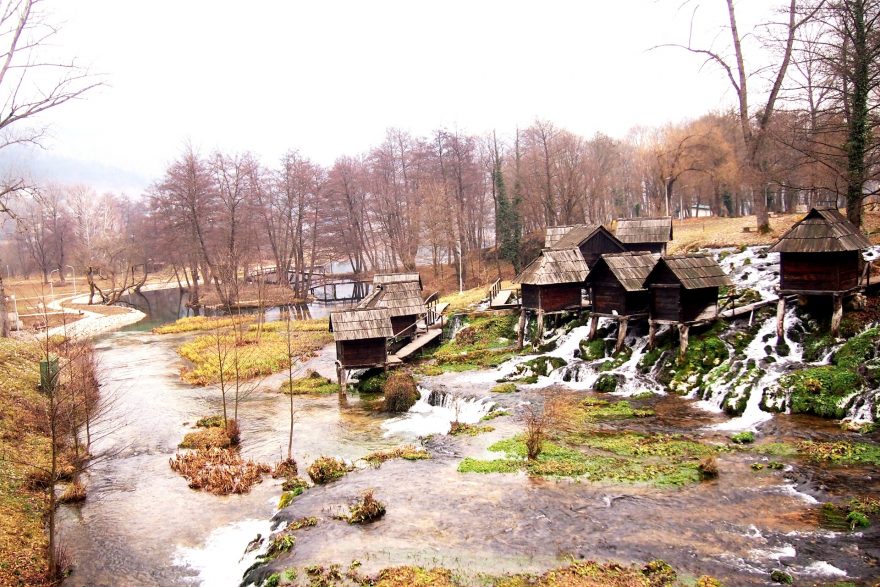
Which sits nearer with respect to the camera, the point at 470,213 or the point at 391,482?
the point at 391,482

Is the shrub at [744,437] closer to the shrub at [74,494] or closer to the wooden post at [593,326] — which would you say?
the wooden post at [593,326]

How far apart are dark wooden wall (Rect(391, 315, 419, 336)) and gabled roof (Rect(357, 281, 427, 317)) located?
1.97 feet

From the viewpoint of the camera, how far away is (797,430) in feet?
51.5

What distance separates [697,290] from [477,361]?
435 inches

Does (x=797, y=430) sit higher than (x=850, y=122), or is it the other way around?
(x=850, y=122)

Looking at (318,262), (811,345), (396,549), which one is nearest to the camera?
(396,549)

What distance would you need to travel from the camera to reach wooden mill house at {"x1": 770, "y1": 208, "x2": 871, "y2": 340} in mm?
18500

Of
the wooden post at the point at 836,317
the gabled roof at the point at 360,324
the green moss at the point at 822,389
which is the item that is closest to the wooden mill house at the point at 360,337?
the gabled roof at the point at 360,324

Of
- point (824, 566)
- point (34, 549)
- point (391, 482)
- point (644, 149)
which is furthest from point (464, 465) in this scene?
point (644, 149)

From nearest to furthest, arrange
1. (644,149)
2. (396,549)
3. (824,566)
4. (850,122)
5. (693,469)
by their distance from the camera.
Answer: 1. (824,566)
2. (396,549)
3. (693,469)
4. (850,122)
5. (644,149)

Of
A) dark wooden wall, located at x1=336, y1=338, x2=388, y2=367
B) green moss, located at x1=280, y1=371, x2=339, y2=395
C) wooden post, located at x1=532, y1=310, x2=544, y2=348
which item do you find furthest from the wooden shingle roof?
green moss, located at x1=280, y1=371, x2=339, y2=395

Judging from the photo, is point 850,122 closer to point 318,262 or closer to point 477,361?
point 477,361

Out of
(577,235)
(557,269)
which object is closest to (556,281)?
(557,269)

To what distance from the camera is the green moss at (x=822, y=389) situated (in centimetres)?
1631
